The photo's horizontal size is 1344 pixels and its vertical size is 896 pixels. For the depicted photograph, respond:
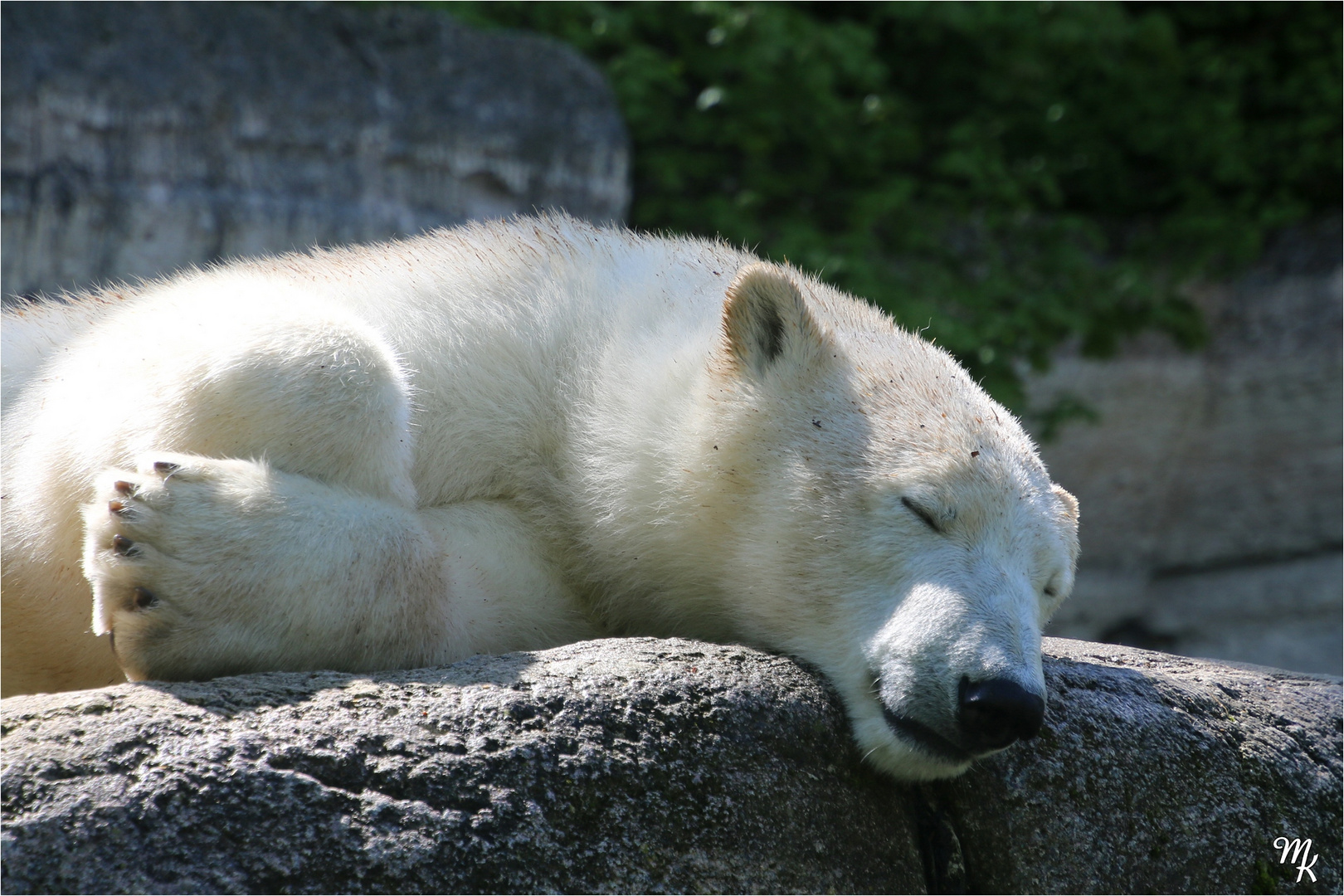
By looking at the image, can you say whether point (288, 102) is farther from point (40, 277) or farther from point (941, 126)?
point (941, 126)

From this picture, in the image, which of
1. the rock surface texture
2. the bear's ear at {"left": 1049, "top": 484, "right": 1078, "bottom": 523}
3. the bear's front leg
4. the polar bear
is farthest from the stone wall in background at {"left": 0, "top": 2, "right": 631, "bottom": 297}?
the rock surface texture

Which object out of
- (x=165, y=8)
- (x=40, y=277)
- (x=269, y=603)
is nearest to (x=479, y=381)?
(x=269, y=603)

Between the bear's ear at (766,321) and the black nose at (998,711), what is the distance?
914 millimetres

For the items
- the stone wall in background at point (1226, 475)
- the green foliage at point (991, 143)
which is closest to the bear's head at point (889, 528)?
the green foliage at point (991, 143)

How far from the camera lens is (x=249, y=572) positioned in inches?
86.7

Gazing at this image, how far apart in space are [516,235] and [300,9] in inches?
161

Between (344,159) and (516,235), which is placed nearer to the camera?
(516,235)

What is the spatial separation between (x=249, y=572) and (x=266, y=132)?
478 cm

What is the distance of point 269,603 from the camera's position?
7.36 ft

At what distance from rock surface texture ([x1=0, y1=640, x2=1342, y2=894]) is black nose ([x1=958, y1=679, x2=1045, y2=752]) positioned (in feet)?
1.00

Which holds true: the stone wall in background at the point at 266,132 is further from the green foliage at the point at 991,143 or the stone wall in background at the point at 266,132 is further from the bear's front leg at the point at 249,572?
the bear's front leg at the point at 249,572

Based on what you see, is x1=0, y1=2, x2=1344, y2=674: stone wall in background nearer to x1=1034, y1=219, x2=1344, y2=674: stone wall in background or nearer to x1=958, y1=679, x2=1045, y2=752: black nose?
x1=1034, y1=219, x2=1344, y2=674: stone wall in background

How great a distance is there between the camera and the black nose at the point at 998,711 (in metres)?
2.23

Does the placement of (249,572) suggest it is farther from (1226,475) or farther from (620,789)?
(1226,475)
